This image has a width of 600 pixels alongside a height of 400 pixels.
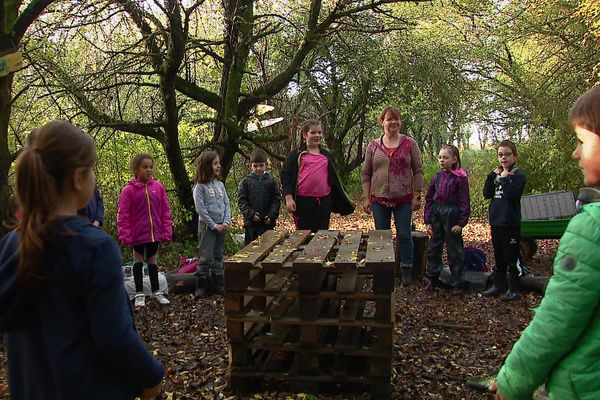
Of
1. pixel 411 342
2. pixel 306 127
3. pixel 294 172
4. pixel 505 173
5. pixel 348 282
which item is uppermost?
pixel 306 127

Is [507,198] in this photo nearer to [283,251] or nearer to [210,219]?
[283,251]

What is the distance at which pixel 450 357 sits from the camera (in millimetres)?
4309

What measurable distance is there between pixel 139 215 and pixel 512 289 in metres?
4.29

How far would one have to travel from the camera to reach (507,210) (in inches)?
225

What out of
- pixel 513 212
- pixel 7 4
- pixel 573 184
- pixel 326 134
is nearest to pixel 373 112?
pixel 326 134

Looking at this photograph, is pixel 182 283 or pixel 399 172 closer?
pixel 399 172

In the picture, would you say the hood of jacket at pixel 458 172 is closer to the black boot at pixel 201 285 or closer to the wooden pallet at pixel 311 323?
the wooden pallet at pixel 311 323

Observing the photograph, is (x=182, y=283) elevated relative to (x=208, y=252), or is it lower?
lower

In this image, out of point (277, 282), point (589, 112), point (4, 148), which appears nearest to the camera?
point (589, 112)

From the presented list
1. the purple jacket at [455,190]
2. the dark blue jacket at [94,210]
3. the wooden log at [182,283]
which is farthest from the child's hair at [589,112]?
the wooden log at [182,283]

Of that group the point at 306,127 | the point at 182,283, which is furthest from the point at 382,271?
the point at 182,283

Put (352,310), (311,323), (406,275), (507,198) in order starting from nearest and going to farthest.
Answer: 1. (311,323)
2. (352,310)
3. (507,198)
4. (406,275)

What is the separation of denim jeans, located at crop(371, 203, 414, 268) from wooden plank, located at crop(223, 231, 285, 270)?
171 cm

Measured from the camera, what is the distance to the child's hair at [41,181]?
1.63m
